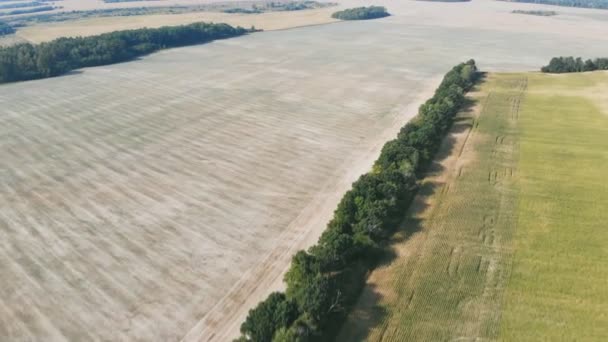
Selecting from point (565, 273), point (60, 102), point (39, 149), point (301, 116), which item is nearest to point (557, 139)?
point (565, 273)

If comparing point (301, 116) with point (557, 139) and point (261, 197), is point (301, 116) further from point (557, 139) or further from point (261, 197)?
point (557, 139)

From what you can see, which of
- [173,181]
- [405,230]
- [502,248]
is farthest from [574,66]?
[173,181]

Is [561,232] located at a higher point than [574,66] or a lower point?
lower

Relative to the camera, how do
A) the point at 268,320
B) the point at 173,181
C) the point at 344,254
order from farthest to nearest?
the point at 173,181, the point at 344,254, the point at 268,320

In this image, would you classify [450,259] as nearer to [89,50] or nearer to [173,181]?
[173,181]

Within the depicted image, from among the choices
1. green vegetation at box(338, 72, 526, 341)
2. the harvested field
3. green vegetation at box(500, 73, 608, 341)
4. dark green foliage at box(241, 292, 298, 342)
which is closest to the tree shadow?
green vegetation at box(338, 72, 526, 341)

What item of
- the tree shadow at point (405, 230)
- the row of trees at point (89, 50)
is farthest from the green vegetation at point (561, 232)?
the row of trees at point (89, 50)

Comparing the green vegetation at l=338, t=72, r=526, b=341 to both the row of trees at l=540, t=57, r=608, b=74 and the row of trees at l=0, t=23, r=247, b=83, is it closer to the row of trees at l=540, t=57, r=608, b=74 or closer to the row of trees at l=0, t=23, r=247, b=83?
the row of trees at l=540, t=57, r=608, b=74
